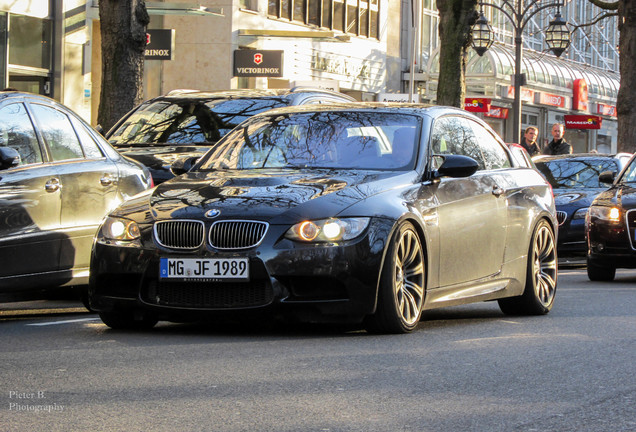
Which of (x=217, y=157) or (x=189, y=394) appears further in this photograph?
(x=217, y=157)

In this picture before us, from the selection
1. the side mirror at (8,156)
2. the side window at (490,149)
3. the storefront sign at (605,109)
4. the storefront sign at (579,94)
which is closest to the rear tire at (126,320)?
the side mirror at (8,156)

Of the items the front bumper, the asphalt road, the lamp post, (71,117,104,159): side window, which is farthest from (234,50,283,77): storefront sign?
the front bumper

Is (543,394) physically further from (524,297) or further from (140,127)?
(140,127)

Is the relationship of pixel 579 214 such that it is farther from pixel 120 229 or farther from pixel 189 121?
pixel 120 229

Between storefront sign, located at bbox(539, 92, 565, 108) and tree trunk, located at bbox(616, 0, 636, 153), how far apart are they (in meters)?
24.7

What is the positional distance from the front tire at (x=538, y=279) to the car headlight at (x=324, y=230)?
8.82 feet

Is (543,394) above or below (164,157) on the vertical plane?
below

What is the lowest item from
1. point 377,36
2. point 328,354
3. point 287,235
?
point 328,354

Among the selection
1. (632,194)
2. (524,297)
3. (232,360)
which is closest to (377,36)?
(632,194)

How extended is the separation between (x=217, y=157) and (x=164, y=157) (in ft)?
12.0

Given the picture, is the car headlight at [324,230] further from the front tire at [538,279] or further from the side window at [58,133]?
the front tire at [538,279]

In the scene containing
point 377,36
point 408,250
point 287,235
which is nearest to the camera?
point 287,235

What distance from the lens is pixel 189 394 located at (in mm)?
5922

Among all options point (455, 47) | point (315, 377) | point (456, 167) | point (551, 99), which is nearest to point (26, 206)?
Result: point (456, 167)
